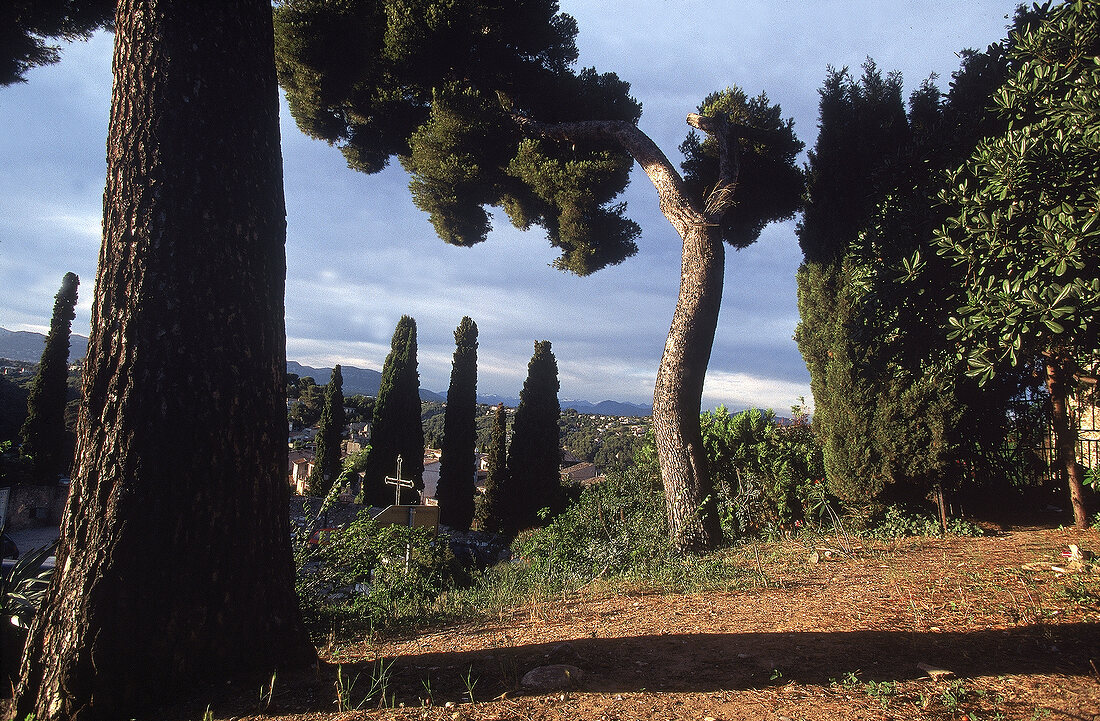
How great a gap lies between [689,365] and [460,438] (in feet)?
53.0

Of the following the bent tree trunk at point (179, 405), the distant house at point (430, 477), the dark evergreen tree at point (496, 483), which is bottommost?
the distant house at point (430, 477)

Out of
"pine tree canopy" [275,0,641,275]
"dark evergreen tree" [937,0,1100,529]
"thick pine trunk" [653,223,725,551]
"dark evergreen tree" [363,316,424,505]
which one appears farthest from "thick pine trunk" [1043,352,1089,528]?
"dark evergreen tree" [363,316,424,505]

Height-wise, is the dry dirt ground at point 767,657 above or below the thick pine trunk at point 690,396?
below

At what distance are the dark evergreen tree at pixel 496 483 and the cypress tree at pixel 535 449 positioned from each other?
0.86ft

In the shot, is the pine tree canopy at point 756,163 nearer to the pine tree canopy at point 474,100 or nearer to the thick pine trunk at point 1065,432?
the pine tree canopy at point 474,100

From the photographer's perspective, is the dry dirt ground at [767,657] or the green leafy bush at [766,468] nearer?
the dry dirt ground at [767,657]

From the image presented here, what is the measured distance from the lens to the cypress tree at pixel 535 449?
18.6 metres

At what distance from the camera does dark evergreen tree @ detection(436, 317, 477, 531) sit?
21.2 metres

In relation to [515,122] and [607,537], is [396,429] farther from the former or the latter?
[607,537]

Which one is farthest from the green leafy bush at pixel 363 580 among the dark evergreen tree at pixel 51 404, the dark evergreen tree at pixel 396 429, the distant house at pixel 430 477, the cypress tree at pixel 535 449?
the distant house at pixel 430 477

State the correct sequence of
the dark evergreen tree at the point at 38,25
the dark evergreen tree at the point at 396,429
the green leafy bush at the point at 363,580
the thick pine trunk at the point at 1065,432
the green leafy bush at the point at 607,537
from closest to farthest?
1. the green leafy bush at the point at 363,580
2. the green leafy bush at the point at 607,537
3. the thick pine trunk at the point at 1065,432
4. the dark evergreen tree at the point at 38,25
5. the dark evergreen tree at the point at 396,429

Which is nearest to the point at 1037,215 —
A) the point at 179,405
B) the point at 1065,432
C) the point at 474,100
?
the point at 1065,432

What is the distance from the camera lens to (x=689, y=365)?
6930mm

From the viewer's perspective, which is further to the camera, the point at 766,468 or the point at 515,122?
the point at 515,122
